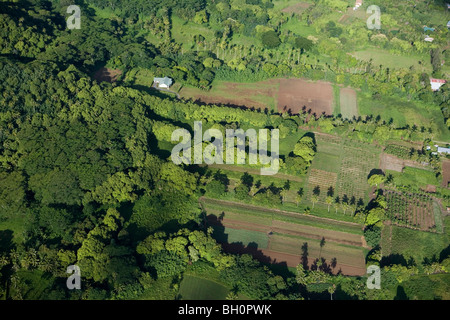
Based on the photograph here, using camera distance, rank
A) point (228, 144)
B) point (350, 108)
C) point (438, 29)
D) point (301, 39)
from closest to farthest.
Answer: point (228, 144), point (350, 108), point (301, 39), point (438, 29)

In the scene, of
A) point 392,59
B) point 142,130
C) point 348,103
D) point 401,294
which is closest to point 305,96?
point 348,103

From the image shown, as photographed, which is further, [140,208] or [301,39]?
[301,39]

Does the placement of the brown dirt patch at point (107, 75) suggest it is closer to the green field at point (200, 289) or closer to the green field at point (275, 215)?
the green field at point (275, 215)

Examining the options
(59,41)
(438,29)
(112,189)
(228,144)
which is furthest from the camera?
(438,29)

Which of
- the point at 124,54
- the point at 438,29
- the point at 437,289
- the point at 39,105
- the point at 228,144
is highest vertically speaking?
the point at 438,29

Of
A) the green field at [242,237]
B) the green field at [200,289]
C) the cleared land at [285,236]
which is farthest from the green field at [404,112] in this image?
the green field at [200,289]

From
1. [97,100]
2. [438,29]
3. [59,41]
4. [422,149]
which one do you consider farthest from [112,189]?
[438,29]

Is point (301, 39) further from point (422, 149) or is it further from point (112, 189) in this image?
point (112, 189)
